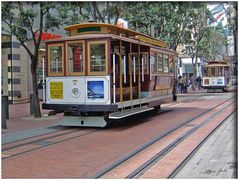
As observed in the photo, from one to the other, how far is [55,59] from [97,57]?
1.64 metres

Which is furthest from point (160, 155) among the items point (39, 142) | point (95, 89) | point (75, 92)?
point (75, 92)

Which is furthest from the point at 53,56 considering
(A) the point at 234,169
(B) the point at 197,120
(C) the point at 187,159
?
(A) the point at 234,169

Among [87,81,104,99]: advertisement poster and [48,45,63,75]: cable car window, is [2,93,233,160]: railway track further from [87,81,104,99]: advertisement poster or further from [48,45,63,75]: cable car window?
[48,45,63,75]: cable car window

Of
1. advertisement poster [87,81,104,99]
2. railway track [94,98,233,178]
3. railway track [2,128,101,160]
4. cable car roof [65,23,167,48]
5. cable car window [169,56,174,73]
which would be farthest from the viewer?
cable car window [169,56,174,73]

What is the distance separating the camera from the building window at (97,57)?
11773 millimetres

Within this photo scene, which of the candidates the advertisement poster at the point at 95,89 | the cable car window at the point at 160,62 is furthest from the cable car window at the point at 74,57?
the cable car window at the point at 160,62

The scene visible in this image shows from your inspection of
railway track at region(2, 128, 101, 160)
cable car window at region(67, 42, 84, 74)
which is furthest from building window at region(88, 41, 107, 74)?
railway track at region(2, 128, 101, 160)

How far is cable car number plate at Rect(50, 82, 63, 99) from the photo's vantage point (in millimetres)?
12352

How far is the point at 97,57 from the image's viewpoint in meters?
11.9

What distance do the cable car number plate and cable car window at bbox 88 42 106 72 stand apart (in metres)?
1.24

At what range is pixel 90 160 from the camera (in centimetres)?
777

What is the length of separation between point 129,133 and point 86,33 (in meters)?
3.67

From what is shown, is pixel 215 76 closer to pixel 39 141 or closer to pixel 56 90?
pixel 56 90

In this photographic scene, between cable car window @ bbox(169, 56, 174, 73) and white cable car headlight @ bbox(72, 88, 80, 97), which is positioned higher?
cable car window @ bbox(169, 56, 174, 73)
